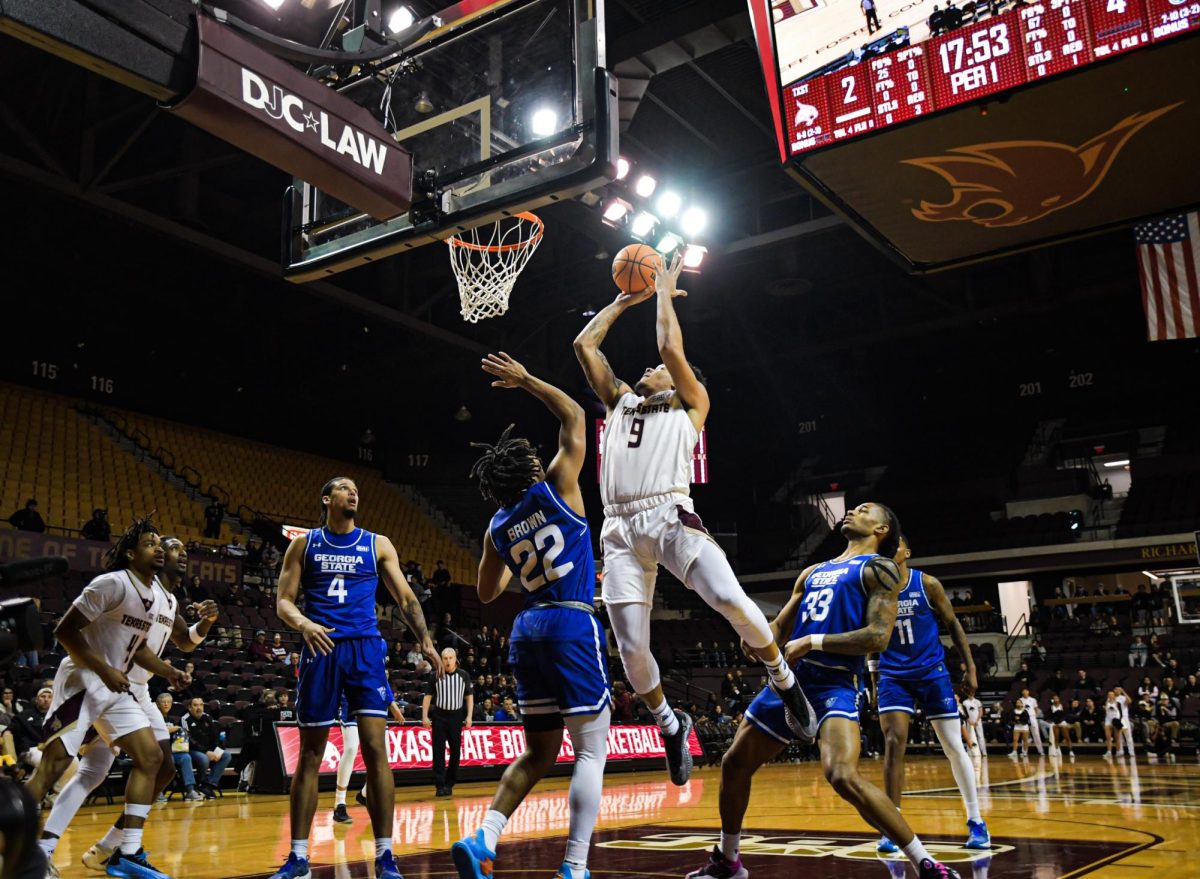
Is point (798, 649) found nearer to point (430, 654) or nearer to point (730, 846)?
point (730, 846)

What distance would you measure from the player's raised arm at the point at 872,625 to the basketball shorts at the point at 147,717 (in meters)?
3.74

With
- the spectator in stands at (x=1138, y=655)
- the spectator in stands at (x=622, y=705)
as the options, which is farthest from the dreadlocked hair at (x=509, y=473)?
the spectator in stands at (x=1138, y=655)

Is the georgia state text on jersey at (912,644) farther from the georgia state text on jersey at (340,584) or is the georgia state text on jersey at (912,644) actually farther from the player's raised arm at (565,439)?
the georgia state text on jersey at (340,584)

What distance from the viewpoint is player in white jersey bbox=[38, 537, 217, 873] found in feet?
18.3

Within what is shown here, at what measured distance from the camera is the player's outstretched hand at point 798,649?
15.5 ft

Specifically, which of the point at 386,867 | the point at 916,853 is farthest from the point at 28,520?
the point at 916,853

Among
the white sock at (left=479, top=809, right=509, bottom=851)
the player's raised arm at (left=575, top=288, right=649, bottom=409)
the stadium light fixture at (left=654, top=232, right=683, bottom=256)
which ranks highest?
the stadium light fixture at (left=654, top=232, right=683, bottom=256)

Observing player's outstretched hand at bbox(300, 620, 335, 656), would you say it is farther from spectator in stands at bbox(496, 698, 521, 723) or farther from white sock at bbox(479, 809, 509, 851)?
spectator in stands at bbox(496, 698, 521, 723)

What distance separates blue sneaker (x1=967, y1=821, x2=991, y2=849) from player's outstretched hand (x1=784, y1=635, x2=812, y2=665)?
209 cm

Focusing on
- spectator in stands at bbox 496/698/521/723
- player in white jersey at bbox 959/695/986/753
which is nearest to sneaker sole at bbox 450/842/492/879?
spectator in stands at bbox 496/698/521/723

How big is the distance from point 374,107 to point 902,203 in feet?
13.2

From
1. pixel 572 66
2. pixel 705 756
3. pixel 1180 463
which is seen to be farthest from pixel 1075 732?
pixel 572 66

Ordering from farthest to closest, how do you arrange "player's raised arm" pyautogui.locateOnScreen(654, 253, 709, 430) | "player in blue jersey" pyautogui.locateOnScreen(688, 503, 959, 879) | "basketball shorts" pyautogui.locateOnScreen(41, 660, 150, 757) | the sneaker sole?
1. "basketball shorts" pyautogui.locateOnScreen(41, 660, 150, 757)
2. "player's raised arm" pyautogui.locateOnScreen(654, 253, 709, 430)
3. "player in blue jersey" pyautogui.locateOnScreen(688, 503, 959, 879)
4. the sneaker sole

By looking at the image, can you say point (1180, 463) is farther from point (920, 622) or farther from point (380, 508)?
point (920, 622)
